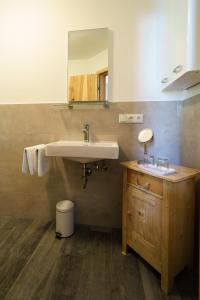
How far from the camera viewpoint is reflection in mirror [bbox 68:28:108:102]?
5.75 feet

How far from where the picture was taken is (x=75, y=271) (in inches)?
51.3

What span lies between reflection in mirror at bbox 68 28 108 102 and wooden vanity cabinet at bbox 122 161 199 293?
86 centimetres

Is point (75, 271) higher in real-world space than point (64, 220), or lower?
lower

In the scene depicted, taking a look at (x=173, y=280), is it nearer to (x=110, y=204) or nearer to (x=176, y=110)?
(x=110, y=204)

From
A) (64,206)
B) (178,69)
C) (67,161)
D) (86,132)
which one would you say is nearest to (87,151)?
(86,132)

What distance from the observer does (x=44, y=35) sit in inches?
72.3

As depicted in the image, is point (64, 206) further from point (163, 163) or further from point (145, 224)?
point (163, 163)

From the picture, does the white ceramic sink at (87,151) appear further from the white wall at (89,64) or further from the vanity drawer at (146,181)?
the white wall at (89,64)

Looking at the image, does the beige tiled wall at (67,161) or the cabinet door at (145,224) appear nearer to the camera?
the cabinet door at (145,224)

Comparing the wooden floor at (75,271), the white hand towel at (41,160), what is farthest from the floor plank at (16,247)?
the white hand towel at (41,160)

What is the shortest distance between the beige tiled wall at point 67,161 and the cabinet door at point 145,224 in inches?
17.6

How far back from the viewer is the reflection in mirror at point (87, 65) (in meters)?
1.75

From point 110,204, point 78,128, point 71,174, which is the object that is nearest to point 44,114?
point 78,128

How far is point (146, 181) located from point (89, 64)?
4.20ft
